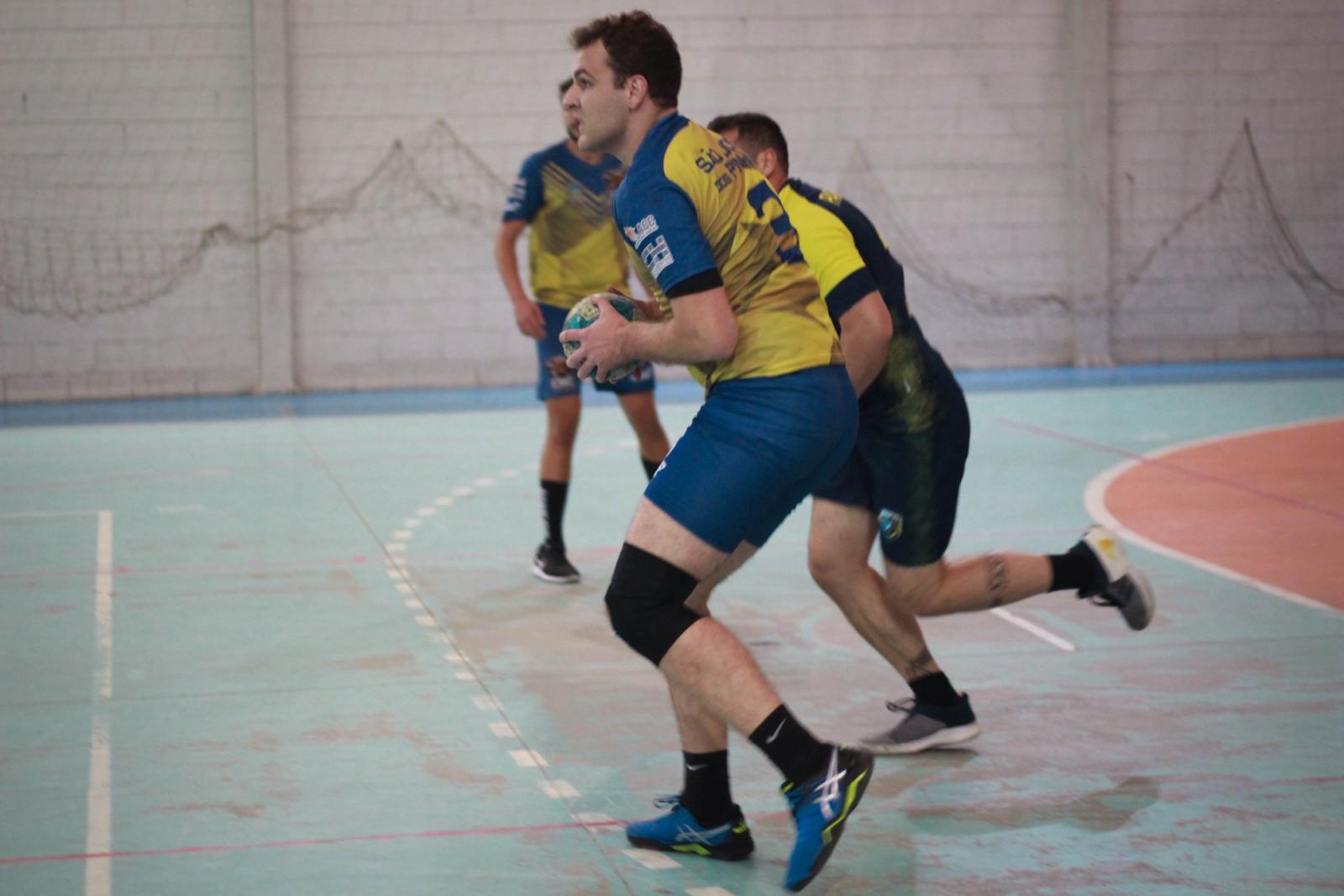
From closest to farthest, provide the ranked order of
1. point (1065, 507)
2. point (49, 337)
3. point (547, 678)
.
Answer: point (547, 678)
point (1065, 507)
point (49, 337)

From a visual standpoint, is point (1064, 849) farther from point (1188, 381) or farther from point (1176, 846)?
point (1188, 381)

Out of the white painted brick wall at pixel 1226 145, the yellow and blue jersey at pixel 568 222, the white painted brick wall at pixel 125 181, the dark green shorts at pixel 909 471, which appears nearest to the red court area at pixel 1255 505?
the dark green shorts at pixel 909 471

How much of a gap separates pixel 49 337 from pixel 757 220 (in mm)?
11963

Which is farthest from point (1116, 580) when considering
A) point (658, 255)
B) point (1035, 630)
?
point (658, 255)

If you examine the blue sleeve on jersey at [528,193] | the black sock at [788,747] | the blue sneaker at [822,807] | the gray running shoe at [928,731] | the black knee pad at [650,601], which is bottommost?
the gray running shoe at [928,731]

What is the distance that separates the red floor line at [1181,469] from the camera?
8016 millimetres

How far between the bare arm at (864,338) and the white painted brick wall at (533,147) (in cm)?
1075

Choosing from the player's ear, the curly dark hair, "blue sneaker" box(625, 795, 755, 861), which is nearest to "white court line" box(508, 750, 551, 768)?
"blue sneaker" box(625, 795, 755, 861)

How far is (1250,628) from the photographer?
19.0 ft

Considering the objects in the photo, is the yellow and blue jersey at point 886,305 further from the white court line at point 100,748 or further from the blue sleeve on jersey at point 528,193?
the blue sleeve on jersey at point 528,193

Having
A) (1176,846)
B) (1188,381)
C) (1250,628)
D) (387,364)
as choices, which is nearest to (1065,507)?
(1250,628)

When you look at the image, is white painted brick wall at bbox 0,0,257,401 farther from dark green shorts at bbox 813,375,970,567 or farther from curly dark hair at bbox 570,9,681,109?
curly dark hair at bbox 570,9,681,109

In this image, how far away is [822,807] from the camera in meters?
3.41

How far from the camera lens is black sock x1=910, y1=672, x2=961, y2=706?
180 inches
